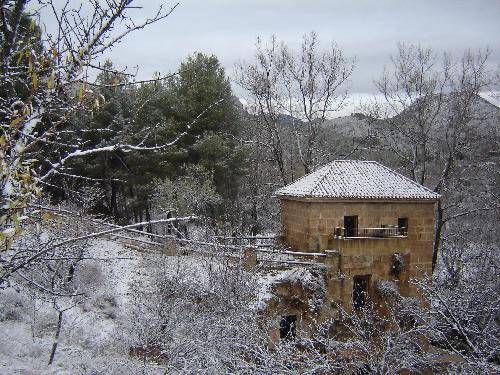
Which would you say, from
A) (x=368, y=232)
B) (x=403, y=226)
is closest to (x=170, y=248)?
(x=368, y=232)

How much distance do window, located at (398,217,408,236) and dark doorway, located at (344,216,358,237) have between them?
173cm

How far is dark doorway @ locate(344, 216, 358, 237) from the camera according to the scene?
16.5m

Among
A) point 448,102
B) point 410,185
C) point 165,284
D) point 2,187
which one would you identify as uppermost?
point 448,102

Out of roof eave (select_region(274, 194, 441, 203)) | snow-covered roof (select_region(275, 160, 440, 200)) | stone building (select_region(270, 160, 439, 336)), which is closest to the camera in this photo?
stone building (select_region(270, 160, 439, 336))

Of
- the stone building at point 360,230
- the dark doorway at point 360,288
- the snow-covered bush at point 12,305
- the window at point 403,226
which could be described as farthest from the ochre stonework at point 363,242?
the snow-covered bush at point 12,305

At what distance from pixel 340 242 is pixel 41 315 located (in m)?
10.1

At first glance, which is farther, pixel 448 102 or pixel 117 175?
pixel 117 175

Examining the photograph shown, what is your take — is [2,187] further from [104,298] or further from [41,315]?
[104,298]

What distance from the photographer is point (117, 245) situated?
22906 millimetres

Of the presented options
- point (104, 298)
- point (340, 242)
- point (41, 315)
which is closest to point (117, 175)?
point (104, 298)

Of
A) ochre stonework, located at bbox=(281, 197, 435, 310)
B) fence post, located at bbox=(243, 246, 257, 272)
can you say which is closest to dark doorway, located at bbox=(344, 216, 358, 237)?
ochre stonework, located at bbox=(281, 197, 435, 310)

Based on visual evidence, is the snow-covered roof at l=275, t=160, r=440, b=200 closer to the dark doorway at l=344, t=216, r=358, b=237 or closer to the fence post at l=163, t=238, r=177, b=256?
the dark doorway at l=344, t=216, r=358, b=237

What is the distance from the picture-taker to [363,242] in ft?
52.5

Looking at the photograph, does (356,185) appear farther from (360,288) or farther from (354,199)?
(360,288)
